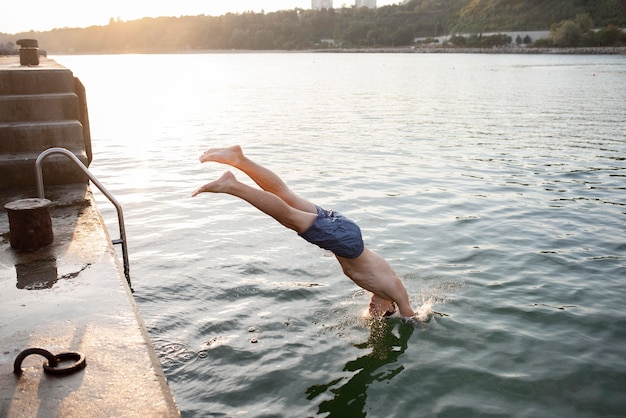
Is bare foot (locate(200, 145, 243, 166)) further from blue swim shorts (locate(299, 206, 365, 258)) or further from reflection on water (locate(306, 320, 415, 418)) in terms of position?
reflection on water (locate(306, 320, 415, 418))

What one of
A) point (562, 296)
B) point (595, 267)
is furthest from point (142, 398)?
point (595, 267)

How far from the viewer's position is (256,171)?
6156 millimetres

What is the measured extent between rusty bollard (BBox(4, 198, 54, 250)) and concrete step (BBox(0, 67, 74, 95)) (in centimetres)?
368

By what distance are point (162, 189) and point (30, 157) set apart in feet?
23.2

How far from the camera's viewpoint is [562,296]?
834 centimetres

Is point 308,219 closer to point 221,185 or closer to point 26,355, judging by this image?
point 221,185

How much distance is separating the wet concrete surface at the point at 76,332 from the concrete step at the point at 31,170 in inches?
68.9

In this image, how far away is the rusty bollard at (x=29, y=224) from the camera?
5582mm

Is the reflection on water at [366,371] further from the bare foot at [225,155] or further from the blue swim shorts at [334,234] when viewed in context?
the bare foot at [225,155]

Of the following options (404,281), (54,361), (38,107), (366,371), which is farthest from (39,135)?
(404,281)

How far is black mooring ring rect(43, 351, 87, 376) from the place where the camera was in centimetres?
362

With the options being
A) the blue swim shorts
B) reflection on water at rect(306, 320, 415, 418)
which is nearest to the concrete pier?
the blue swim shorts

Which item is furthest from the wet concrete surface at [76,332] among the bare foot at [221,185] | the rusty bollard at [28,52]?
the rusty bollard at [28,52]

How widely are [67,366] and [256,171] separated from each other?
3077mm
